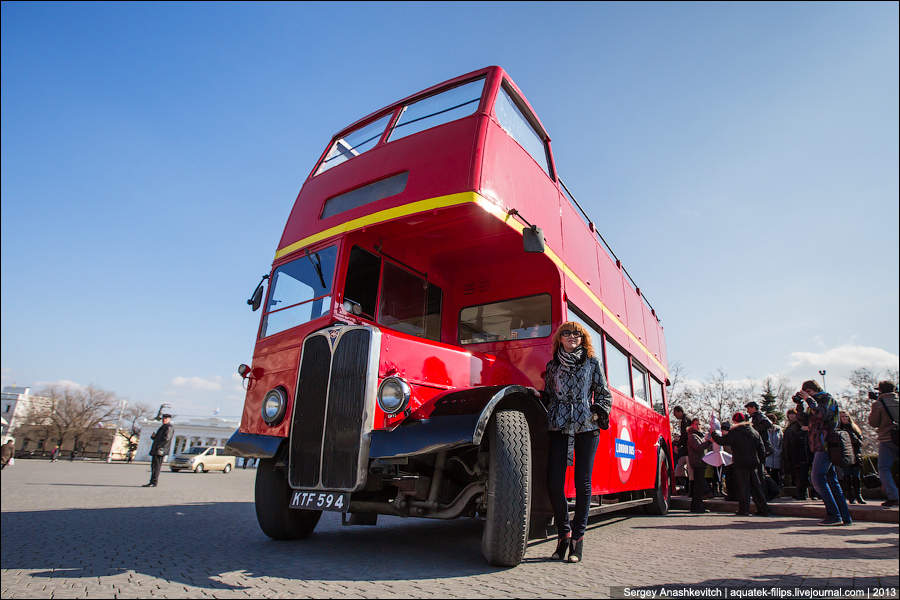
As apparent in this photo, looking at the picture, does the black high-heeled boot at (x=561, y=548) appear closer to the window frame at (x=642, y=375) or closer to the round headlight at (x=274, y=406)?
the round headlight at (x=274, y=406)

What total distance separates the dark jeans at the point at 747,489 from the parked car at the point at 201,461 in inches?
1039

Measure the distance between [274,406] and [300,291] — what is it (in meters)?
1.23

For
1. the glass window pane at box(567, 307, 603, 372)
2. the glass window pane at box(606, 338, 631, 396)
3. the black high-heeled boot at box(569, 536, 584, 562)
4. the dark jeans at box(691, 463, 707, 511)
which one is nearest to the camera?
the black high-heeled boot at box(569, 536, 584, 562)

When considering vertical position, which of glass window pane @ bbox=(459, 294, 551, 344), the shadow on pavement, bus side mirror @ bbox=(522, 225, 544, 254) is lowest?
the shadow on pavement

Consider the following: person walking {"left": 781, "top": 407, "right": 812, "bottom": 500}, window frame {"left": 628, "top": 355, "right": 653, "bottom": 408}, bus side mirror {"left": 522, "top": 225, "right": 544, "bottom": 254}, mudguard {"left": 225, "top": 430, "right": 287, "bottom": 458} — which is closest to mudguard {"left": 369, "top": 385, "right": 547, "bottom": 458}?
mudguard {"left": 225, "top": 430, "right": 287, "bottom": 458}

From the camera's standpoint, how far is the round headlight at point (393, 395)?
3.86 meters

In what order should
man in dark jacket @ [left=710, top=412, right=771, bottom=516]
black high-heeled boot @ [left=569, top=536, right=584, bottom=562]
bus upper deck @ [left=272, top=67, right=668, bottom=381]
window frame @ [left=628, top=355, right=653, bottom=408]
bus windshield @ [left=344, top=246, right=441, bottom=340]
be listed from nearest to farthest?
black high-heeled boot @ [left=569, top=536, right=584, bottom=562]
bus upper deck @ [left=272, top=67, right=668, bottom=381]
bus windshield @ [left=344, top=246, right=441, bottom=340]
window frame @ [left=628, top=355, right=653, bottom=408]
man in dark jacket @ [left=710, top=412, right=771, bottom=516]

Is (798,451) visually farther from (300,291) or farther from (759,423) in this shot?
(300,291)

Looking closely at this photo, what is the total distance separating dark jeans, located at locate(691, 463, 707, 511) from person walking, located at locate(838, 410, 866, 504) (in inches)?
83.1

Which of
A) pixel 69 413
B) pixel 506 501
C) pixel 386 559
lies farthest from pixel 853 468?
pixel 69 413

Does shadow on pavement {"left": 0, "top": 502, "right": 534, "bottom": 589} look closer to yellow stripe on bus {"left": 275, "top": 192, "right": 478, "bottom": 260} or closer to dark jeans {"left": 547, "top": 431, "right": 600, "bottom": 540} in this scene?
dark jeans {"left": 547, "top": 431, "right": 600, "bottom": 540}

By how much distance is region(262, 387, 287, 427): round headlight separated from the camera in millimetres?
4352

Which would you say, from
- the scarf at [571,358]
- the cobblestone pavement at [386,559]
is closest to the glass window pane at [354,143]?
the scarf at [571,358]

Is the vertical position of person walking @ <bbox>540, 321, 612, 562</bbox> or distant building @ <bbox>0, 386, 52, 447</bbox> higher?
person walking @ <bbox>540, 321, 612, 562</bbox>
